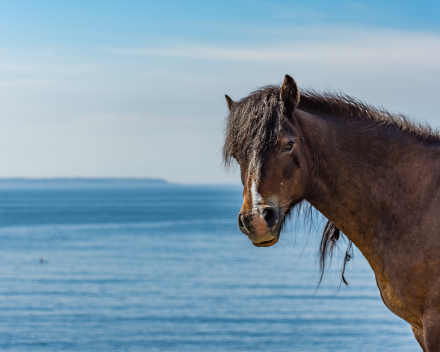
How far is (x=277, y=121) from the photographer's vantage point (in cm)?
371

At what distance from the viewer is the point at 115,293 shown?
45562mm

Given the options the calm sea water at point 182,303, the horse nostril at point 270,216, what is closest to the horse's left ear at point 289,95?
the horse nostril at point 270,216

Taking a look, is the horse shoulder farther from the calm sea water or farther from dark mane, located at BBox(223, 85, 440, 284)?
the calm sea water

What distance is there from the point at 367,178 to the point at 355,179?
0.09 metres

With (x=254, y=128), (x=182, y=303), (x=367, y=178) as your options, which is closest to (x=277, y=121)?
(x=254, y=128)

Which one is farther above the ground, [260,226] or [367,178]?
[367,178]

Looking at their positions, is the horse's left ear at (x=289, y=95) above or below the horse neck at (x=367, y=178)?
above

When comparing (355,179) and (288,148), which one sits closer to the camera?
(288,148)

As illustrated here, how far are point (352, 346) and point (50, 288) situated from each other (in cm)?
2949

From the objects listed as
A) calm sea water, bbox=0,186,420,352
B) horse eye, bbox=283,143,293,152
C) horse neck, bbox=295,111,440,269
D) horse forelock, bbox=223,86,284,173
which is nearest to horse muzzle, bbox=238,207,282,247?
horse forelock, bbox=223,86,284,173

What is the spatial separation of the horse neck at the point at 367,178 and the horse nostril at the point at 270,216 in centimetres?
58

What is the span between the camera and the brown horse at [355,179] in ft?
11.9

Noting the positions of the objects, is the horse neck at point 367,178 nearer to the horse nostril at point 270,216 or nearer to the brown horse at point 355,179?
the brown horse at point 355,179

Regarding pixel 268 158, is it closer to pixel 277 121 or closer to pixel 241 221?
pixel 277 121
